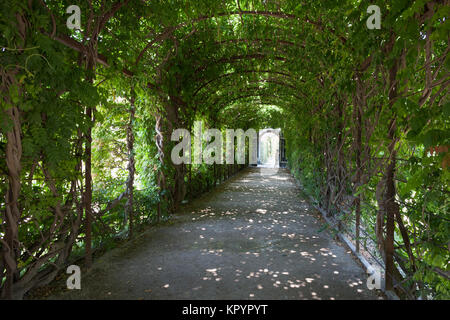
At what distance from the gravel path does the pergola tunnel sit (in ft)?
0.10

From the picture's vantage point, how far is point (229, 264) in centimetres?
346

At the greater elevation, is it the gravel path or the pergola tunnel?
the pergola tunnel

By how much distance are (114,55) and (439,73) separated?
124 inches

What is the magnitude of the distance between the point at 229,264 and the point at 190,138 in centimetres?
390

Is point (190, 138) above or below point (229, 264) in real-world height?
above

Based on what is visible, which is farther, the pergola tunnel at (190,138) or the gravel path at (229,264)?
the gravel path at (229,264)

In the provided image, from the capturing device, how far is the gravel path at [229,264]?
2.78 metres

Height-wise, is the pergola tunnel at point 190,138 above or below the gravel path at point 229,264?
above

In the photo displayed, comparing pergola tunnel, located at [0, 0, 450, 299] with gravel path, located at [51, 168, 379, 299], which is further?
gravel path, located at [51, 168, 379, 299]

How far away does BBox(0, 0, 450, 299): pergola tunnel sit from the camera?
214 cm

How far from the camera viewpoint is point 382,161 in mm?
2734

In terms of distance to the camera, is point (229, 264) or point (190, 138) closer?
point (229, 264)

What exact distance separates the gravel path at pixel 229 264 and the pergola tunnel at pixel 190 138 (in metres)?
0.03

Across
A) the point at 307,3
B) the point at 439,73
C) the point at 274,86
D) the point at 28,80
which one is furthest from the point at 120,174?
the point at 274,86
